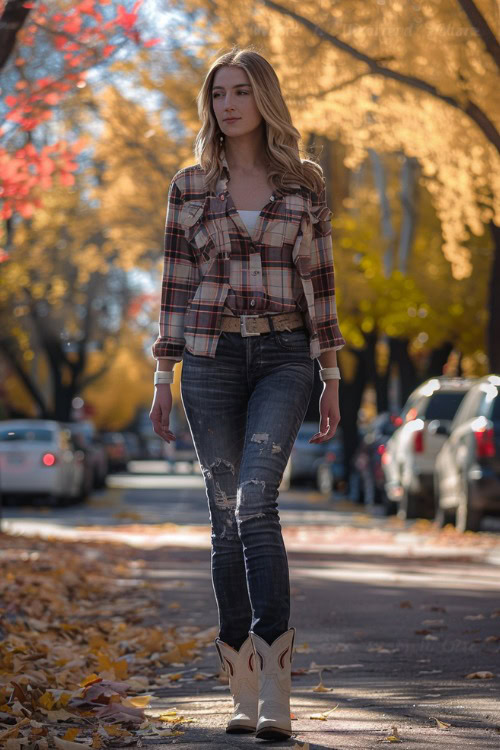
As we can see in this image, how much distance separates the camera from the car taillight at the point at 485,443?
15219 mm

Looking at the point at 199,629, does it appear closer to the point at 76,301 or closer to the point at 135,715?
the point at 135,715

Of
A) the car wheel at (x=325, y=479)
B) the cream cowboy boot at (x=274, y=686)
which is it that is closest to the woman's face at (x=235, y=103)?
the cream cowboy boot at (x=274, y=686)

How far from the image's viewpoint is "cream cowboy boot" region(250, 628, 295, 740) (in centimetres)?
468

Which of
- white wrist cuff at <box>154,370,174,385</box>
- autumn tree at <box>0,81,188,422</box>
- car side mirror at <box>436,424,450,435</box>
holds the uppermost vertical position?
autumn tree at <box>0,81,188,422</box>

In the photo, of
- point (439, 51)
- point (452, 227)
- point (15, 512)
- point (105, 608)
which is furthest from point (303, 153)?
point (15, 512)

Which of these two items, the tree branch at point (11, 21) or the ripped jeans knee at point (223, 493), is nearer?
the ripped jeans knee at point (223, 493)

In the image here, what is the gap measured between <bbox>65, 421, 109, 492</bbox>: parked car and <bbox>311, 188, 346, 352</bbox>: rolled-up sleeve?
25411 mm

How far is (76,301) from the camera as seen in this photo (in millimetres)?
48062

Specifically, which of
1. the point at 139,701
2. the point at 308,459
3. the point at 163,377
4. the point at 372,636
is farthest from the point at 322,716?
A: the point at 308,459

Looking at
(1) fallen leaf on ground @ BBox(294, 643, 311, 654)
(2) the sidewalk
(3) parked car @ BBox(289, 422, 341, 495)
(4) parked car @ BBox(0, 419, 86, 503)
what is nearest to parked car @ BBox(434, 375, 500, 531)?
(2) the sidewalk

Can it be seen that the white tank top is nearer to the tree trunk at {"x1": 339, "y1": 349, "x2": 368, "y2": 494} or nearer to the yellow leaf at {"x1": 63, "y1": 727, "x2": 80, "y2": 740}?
the yellow leaf at {"x1": 63, "y1": 727, "x2": 80, "y2": 740}

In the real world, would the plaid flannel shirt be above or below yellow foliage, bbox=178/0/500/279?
below

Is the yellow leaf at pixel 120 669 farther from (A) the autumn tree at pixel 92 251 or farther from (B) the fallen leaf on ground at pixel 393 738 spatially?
(A) the autumn tree at pixel 92 251

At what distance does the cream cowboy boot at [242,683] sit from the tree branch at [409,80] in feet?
30.9
